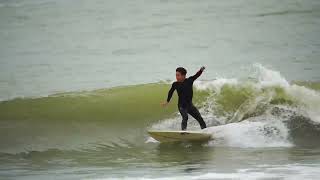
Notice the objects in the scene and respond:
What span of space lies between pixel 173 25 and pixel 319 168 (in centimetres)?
2862

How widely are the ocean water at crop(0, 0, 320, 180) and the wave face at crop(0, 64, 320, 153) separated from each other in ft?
0.09

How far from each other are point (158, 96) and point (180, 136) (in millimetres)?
5236

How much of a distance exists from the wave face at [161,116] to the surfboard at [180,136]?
0.28 metres

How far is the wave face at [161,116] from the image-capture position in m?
15.2

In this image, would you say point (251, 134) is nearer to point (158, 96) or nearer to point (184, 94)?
point (184, 94)

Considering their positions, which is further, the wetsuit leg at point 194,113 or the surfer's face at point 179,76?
the wetsuit leg at point 194,113

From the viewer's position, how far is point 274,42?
32.0 m

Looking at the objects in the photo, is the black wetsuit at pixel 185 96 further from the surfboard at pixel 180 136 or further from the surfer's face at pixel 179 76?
the surfboard at pixel 180 136

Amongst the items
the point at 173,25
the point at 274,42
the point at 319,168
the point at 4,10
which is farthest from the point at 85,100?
the point at 4,10

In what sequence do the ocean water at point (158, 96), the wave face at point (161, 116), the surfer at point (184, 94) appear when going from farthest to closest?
the wave face at point (161, 116), the surfer at point (184, 94), the ocean water at point (158, 96)

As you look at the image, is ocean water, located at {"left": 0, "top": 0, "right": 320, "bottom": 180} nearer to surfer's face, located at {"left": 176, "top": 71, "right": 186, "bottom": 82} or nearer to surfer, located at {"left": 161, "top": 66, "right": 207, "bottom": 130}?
surfer, located at {"left": 161, "top": 66, "right": 207, "bottom": 130}

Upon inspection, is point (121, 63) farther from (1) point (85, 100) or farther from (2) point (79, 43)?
(1) point (85, 100)

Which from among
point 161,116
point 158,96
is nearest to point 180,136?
point 161,116

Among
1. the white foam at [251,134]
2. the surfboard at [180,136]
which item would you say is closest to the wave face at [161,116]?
the white foam at [251,134]
